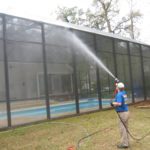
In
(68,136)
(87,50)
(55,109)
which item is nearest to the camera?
(68,136)

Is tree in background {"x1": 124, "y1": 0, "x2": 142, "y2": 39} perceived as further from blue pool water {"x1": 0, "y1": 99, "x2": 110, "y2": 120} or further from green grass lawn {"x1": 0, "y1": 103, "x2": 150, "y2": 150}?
green grass lawn {"x1": 0, "y1": 103, "x2": 150, "y2": 150}

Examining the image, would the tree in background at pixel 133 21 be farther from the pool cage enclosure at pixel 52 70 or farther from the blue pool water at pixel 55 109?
the blue pool water at pixel 55 109

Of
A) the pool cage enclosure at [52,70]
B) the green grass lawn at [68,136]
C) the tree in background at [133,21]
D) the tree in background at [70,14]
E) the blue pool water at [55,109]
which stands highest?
the tree in background at [70,14]

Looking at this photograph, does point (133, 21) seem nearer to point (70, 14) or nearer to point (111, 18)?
point (111, 18)

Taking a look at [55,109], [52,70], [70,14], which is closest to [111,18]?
[70,14]

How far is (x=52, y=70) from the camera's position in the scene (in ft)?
31.4

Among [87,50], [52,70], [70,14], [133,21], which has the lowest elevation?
[52,70]

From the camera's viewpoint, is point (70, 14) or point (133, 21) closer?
point (133, 21)

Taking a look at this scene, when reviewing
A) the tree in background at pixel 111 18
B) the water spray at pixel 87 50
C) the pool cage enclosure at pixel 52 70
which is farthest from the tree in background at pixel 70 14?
the water spray at pixel 87 50

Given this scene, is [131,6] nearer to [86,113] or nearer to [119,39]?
[119,39]

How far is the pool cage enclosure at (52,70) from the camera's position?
26.2 ft

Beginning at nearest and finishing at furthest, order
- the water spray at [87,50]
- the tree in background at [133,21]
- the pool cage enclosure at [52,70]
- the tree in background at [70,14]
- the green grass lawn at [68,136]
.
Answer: the green grass lawn at [68,136]
the pool cage enclosure at [52,70]
the water spray at [87,50]
the tree in background at [133,21]
the tree in background at [70,14]

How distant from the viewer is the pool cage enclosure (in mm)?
8000

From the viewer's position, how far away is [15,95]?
8141mm
